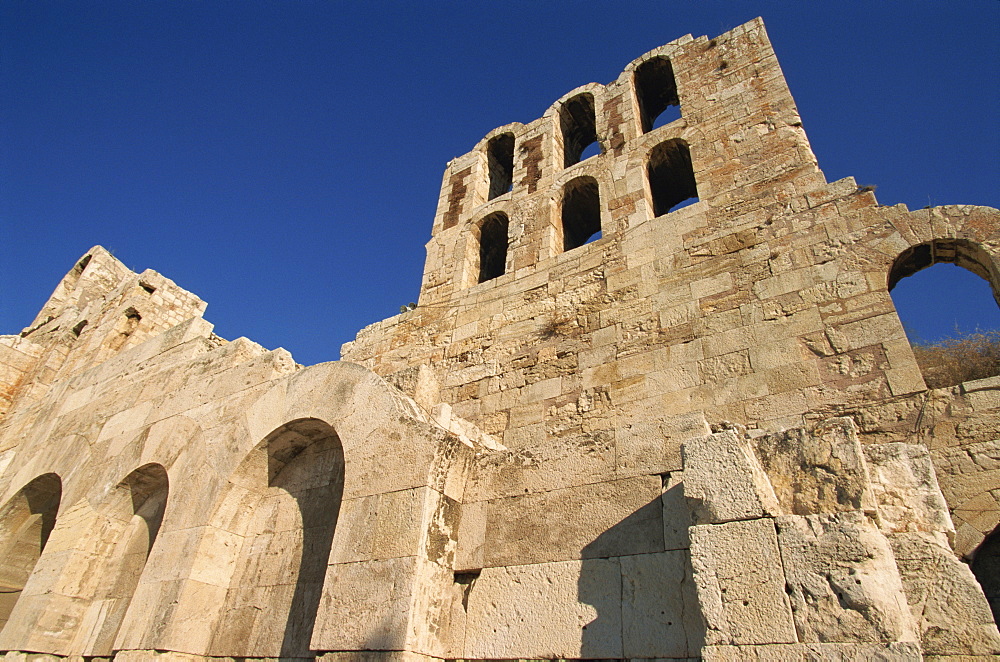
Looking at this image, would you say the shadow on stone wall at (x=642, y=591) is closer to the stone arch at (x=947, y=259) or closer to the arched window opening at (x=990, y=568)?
the arched window opening at (x=990, y=568)

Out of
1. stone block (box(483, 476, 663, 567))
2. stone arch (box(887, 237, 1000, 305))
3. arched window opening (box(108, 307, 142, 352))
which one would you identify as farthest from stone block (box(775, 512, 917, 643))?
arched window opening (box(108, 307, 142, 352))

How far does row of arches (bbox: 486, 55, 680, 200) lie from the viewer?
1020 cm

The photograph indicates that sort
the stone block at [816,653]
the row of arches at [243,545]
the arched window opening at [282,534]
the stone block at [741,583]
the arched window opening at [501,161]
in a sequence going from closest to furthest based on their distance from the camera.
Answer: the stone block at [816,653] → the stone block at [741,583] → the arched window opening at [282,534] → the row of arches at [243,545] → the arched window opening at [501,161]

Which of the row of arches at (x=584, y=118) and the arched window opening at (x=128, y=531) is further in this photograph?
the row of arches at (x=584, y=118)

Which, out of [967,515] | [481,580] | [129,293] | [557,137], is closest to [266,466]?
[481,580]

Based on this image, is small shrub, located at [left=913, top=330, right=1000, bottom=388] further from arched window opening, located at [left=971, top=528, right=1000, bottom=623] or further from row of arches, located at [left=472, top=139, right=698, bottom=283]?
row of arches, located at [left=472, top=139, right=698, bottom=283]

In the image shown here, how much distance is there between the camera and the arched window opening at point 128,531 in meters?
6.12

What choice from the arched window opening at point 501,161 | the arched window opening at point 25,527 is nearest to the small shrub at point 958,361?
the arched window opening at point 501,161

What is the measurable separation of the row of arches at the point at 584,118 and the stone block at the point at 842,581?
7600mm

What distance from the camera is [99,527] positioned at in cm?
661

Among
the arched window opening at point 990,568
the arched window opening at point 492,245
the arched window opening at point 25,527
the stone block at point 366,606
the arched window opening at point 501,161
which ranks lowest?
the stone block at point 366,606

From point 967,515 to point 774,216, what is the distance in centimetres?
354

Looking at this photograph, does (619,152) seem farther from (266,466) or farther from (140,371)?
(140,371)

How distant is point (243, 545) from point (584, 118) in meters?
9.19
